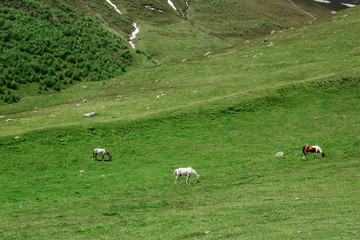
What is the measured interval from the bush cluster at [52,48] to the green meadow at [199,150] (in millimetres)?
4287

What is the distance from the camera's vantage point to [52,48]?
307ft

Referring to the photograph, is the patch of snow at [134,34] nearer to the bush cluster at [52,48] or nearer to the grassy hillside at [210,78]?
the bush cluster at [52,48]

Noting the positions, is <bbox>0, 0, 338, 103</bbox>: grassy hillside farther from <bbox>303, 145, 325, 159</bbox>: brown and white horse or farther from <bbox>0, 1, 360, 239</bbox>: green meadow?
<bbox>303, 145, 325, 159</bbox>: brown and white horse

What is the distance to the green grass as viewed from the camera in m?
19.7

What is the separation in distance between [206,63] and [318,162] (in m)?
56.2

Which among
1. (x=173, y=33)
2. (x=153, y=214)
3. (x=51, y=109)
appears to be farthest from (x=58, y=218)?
(x=173, y=33)

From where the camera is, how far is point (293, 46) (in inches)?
3433

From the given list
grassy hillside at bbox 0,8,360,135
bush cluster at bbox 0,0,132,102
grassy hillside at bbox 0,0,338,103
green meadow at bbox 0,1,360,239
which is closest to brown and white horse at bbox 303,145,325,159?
green meadow at bbox 0,1,360,239

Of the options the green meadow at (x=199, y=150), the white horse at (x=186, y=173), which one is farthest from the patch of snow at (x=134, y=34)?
the white horse at (x=186, y=173)

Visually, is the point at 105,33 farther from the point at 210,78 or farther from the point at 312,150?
the point at 312,150

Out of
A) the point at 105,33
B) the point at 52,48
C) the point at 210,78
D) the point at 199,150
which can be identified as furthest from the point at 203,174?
the point at 105,33

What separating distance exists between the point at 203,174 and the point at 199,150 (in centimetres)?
899

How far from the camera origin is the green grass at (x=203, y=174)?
1972 cm

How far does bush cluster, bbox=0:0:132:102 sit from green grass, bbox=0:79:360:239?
3685 centimetres
